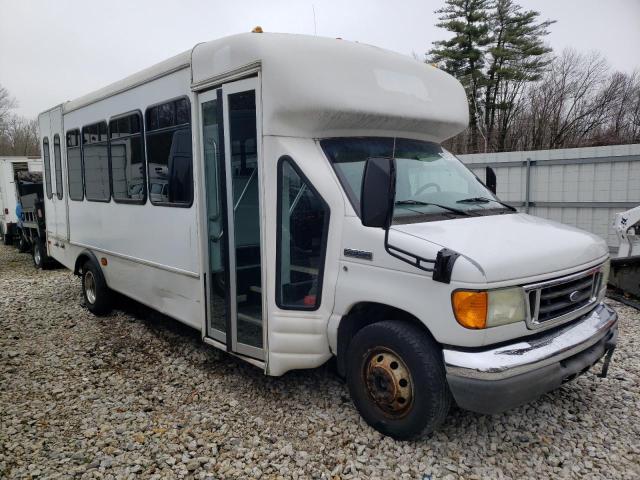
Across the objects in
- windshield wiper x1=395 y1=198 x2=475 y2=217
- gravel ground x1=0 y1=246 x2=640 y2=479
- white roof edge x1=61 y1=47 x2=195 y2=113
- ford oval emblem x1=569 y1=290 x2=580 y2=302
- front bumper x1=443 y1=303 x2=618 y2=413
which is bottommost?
gravel ground x1=0 y1=246 x2=640 y2=479

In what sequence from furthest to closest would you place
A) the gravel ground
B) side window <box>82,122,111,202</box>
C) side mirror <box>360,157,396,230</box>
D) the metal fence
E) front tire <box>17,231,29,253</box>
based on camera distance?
front tire <box>17,231,29,253</box> → the metal fence → side window <box>82,122,111,202</box> → the gravel ground → side mirror <box>360,157,396,230</box>

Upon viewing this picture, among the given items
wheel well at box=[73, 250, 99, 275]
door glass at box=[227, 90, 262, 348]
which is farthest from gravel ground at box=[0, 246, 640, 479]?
wheel well at box=[73, 250, 99, 275]

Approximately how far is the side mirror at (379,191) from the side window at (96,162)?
4.07 meters

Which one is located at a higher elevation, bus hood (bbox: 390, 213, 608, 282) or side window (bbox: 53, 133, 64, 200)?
side window (bbox: 53, 133, 64, 200)

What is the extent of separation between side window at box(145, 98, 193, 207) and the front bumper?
2792 mm

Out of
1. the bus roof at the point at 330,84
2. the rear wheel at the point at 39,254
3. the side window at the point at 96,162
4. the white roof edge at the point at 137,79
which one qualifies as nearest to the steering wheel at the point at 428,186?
the bus roof at the point at 330,84

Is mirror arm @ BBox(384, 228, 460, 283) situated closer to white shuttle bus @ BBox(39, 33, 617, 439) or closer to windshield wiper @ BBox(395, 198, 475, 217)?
white shuttle bus @ BBox(39, 33, 617, 439)

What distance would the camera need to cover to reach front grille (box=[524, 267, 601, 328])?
307cm

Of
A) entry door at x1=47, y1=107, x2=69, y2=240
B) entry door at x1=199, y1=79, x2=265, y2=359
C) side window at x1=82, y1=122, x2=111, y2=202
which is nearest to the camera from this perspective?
entry door at x1=199, y1=79, x2=265, y2=359

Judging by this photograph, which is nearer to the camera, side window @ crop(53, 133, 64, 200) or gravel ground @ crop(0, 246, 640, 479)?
gravel ground @ crop(0, 246, 640, 479)

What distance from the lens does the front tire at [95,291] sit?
6.41 m

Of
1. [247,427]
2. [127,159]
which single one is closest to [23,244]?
[127,159]

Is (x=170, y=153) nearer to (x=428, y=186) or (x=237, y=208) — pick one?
(x=237, y=208)

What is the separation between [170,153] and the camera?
15.6 feet
